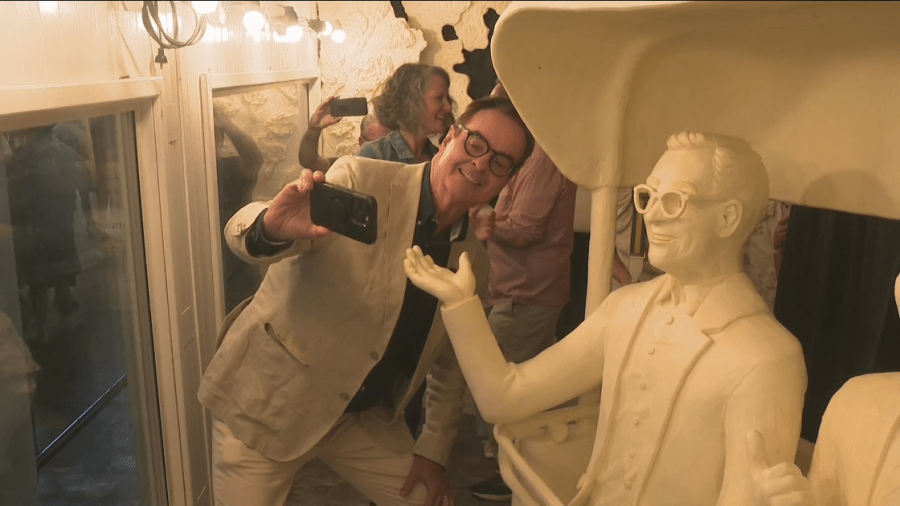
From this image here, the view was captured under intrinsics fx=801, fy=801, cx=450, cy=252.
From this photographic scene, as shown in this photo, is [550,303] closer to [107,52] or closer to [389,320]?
[389,320]

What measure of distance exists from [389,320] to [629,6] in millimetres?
862

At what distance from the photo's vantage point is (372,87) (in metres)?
3.10

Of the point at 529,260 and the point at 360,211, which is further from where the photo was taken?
the point at 529,260

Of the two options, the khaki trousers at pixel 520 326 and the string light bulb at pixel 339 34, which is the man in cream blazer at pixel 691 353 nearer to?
the khaki trousers at pixel 520 326

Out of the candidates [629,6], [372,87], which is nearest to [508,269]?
[372,87]

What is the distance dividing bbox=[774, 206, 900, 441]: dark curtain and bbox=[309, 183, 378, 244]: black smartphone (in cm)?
123

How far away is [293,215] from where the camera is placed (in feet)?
4.96

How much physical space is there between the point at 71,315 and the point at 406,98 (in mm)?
1164

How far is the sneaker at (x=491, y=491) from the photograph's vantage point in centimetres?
240

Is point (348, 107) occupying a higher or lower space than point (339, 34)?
lower

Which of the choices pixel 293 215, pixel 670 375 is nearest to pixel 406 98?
pixel 293 215

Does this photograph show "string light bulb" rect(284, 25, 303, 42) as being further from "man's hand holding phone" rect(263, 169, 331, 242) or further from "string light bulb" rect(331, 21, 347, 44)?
"man's hand holding phone" rect(263, 169, 331, 242)

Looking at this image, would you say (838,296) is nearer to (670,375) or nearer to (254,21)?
(670,375)

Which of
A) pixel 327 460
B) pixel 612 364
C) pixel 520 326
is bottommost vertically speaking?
pixel 327 460
